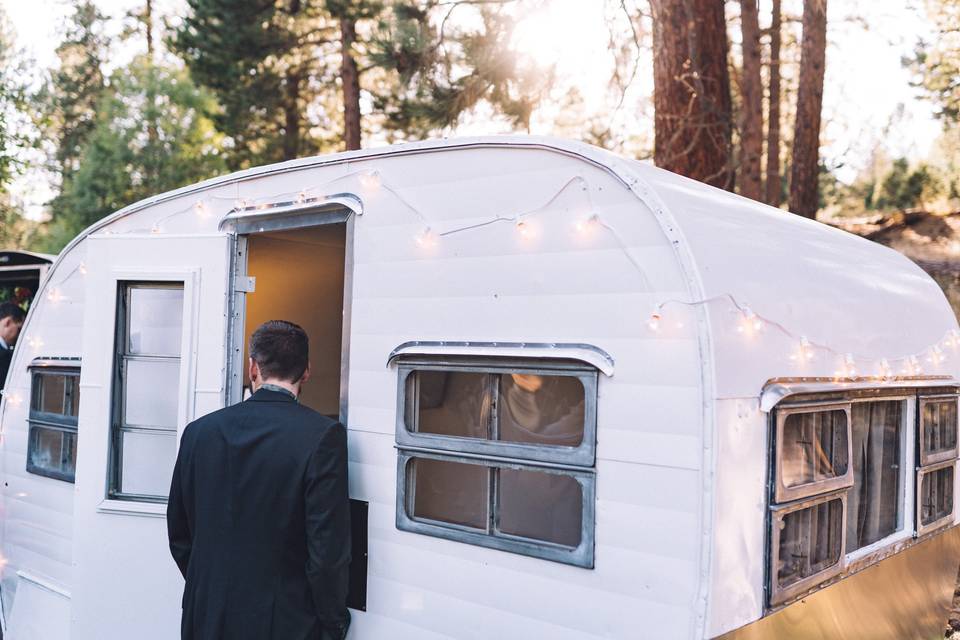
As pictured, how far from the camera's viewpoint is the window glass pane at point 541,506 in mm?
2922

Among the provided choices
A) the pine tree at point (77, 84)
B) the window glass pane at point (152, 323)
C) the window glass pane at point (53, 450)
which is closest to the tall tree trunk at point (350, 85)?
the window glass pane at point (53, 450)

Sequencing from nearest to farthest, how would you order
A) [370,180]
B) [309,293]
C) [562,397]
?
[562,397] → [370,180] → [309,293]

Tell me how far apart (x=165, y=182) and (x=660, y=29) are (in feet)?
48.6

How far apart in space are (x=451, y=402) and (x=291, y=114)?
1683 centimetres

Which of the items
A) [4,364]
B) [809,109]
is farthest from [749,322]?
[809,109]

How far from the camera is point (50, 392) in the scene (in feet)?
17.8

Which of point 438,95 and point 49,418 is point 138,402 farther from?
point 438,95

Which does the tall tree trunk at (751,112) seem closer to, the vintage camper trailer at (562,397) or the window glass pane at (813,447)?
the vintage camper trailer at (562,397)

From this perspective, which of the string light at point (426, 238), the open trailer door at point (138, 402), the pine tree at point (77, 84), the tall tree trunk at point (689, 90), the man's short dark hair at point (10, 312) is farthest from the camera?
the pine tree at point (77, 84)

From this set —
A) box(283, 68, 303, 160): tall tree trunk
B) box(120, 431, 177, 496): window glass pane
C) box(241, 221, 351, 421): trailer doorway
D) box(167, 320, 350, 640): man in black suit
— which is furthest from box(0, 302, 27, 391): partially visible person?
box(283, 68, 303, 160): tall tree trunk

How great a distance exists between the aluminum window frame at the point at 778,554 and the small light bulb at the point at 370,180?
6.52 feet

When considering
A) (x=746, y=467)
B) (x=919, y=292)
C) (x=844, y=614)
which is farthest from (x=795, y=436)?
(x=919, y=292)

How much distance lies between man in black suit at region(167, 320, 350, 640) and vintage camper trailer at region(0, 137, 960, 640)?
26cm

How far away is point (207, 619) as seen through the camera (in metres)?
3.24
